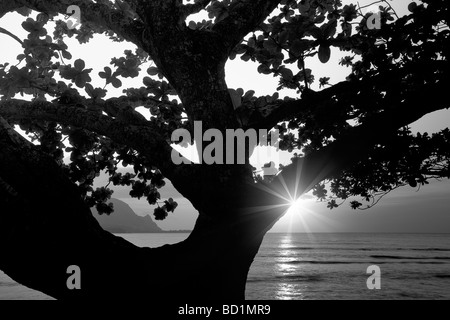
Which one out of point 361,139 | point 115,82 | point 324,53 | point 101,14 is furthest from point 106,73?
point 361,139

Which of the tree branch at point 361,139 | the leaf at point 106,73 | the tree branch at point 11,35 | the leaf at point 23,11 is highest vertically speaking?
the leaf at point 23,11

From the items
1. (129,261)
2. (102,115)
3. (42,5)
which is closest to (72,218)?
(129,261)

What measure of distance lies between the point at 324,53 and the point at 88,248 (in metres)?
2.37

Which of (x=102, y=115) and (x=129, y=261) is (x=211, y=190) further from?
(x=102, y=115)

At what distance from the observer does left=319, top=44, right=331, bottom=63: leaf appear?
279 cm

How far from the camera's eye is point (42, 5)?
3713 mm

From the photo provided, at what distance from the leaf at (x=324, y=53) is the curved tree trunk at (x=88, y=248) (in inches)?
49.5

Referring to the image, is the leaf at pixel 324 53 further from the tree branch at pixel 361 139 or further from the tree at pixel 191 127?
→ the tree branch at pixel 361 139

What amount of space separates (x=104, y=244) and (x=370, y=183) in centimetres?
821

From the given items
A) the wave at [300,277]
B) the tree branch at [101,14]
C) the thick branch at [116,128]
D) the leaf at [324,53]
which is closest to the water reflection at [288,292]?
the wave at [300,277]

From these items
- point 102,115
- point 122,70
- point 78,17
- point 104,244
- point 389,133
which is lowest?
point 104,244

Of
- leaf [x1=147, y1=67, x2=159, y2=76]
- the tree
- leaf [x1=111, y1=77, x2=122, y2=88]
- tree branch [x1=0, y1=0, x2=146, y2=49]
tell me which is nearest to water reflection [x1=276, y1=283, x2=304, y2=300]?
the tree

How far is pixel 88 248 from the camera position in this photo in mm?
2285

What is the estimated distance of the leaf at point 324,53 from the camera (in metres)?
2.79
